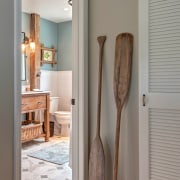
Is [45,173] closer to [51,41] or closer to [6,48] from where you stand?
[6,48]

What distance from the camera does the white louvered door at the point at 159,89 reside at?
1.67 meters

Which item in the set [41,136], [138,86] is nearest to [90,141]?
[138,86]

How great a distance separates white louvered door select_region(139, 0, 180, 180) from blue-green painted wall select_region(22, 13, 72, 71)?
12.2 feet

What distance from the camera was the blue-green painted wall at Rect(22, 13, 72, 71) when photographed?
5.24 meters

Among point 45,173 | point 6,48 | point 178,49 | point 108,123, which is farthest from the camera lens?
point 45,173

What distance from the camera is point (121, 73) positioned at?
1964 mm

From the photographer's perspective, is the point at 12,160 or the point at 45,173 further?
the point at 45,173

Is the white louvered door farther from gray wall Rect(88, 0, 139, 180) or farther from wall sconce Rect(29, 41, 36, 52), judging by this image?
wall sconce Rect(29, 41, 36, 52)

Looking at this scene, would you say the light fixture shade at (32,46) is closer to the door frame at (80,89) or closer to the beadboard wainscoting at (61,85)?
the beadboard wainscoting at (61,85)

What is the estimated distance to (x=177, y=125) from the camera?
1.66 meters

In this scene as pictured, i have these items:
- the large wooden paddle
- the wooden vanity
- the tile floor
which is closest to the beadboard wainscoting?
the wooden vanity

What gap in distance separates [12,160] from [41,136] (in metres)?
2.83

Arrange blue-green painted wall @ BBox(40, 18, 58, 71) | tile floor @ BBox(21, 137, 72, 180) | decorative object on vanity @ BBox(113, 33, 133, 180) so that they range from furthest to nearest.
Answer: blue-green painted wall @ BBox(40, 18, 58, 71), tile floor @ BBox(21, 137, 72, 180), decorative object on vanity @ BBox(113, 33, 133, 180)

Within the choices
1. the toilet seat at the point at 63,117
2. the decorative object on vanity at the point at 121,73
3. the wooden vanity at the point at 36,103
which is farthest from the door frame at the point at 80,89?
the toilet seat at the point at 63,117
